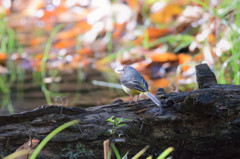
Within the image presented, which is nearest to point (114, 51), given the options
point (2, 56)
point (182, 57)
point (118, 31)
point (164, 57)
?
point (118, 31)

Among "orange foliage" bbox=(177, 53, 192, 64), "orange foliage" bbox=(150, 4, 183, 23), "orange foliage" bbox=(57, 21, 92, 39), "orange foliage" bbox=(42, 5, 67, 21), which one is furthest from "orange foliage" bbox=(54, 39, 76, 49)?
"orange foliage" bbox=(177, 53, 192, 64)

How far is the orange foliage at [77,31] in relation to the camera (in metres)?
6.06

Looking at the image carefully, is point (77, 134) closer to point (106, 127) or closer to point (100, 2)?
point (106, 127)

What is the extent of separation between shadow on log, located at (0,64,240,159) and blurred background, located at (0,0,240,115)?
122 centimetres

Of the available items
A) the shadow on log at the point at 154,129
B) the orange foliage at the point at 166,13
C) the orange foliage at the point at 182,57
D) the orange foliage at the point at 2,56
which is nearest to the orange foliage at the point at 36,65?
the orange foliage at the point at 2,56

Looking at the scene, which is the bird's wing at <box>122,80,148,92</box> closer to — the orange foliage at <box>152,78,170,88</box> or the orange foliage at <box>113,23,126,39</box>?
the orange foliage at <box>152,78,170,88</box>

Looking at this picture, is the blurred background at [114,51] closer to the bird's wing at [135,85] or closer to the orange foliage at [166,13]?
the orange foliage at [166,13]

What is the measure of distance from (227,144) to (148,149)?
0.40 metres

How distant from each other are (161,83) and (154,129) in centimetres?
236

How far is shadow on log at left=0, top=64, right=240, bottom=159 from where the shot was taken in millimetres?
1658

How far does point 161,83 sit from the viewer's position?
4066mm

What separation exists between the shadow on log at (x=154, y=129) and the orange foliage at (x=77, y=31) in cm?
437

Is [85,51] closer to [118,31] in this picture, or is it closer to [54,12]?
[118,31]

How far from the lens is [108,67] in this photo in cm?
529
